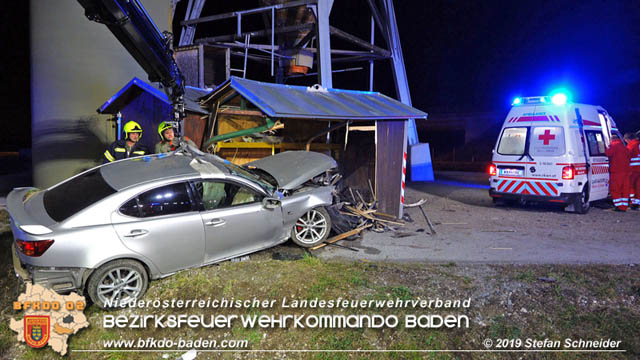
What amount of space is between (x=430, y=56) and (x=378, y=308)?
1103 inches

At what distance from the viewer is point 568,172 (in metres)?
8.84

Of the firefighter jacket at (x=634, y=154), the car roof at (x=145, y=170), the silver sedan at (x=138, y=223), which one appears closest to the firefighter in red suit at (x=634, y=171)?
the firefighter jacket at (x=634, y=154)

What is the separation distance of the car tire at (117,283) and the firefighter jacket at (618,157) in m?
11.2

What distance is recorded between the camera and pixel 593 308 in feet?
14.4

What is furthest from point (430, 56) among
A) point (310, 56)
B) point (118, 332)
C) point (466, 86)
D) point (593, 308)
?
point (118, 332)

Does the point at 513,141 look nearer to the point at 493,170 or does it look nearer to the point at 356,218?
the point at 493,170

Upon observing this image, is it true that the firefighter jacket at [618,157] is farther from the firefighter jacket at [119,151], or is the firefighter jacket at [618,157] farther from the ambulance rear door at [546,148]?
the firefighter jacket at [119,151]

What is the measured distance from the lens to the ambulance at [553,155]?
8.98 meters

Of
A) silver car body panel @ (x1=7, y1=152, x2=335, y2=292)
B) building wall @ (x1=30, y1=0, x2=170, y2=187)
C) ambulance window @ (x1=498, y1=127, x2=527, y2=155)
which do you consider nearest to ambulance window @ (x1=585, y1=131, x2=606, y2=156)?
ambulance window @ (x1=498, y1=127, x2=527, y2=155)

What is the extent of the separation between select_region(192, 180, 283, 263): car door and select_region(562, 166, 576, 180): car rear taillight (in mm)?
7008

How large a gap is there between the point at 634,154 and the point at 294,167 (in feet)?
30.1

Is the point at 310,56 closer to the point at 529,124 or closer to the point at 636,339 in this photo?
the point at 529,124

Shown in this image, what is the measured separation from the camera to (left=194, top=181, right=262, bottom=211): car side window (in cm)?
509

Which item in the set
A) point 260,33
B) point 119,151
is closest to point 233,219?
point 119,151
